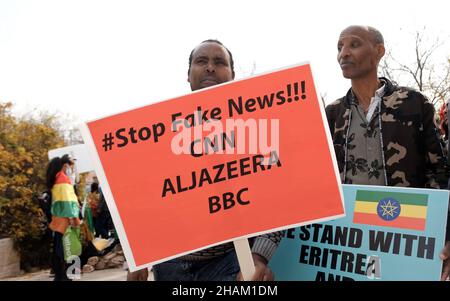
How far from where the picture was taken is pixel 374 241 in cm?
184

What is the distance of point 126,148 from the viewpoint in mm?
1656

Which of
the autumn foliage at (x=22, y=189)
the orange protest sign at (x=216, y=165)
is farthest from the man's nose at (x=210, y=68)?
the autumn foliage at (x=22, y=189)

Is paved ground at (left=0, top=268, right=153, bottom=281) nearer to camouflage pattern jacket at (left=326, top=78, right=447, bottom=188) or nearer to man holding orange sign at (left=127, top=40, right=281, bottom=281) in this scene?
man holding orange sign at (left=127, top=40, right=281, bottom=281)

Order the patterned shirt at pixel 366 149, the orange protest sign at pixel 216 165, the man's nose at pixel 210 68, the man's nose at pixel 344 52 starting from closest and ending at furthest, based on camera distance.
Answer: the orange protest sign at pixel 216 165
the man's nose at pixel 210 68
the patterned shirt at pixel 366 149
the man's nose at pixel 344 52

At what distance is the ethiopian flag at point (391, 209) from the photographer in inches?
70.1

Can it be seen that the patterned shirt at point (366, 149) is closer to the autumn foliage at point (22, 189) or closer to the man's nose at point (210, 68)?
the man's nose at point (210, 68)

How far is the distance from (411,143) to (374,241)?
0.58 metres

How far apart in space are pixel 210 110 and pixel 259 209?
0.42 meters

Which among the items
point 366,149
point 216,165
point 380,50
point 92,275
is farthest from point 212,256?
point 92,275

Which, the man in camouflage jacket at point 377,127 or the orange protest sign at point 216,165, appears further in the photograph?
the man in camouflage jacket at point 377,127

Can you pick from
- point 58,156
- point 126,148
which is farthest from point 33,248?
point 126,148

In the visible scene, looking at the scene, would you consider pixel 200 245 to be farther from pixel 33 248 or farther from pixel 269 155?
pixel 33 248

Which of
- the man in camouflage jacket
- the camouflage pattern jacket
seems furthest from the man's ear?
the camouflage pattern jacket
